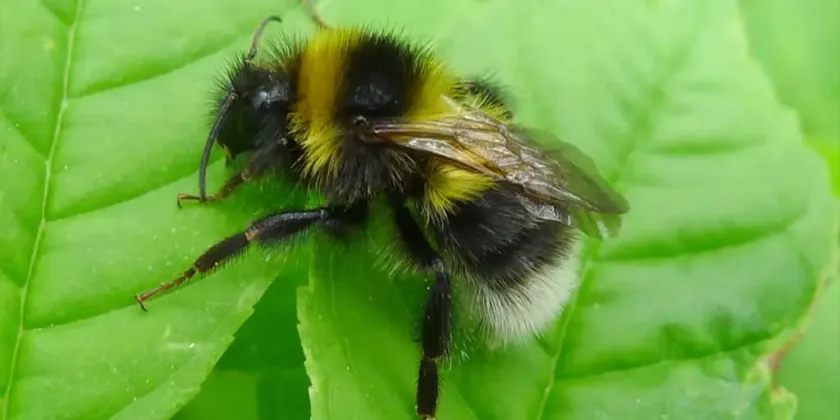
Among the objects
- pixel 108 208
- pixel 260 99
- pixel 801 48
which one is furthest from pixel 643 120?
pixel 801 48

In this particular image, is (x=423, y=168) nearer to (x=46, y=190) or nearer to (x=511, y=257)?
(x=511, y=257)

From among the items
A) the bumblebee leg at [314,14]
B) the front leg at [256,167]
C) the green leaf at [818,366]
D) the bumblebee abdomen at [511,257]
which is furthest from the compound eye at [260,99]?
the green leaf at [818,366]

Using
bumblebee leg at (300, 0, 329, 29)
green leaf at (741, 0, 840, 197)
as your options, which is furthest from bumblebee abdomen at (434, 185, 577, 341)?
green leaf at (741, 0, 840, 197)

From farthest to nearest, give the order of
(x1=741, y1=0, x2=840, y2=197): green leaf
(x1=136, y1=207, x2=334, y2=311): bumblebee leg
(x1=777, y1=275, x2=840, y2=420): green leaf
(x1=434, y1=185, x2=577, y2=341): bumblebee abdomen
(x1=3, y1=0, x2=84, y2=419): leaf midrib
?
(x1=741, y1=0, x2=840, y2=197): green leaf
(x1=777, y1=275, x2=840, y2=420): green leaf
(x1=434, y1=185, x2=577, y2=341): bumblebee abdomen
(x1=136, y1=207, x2=334, y2=311): bumblebee leg
(x1=3, y1=0, x2=84, y2=419): leaf midrib

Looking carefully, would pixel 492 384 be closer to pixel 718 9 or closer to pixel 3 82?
pixel 718 9

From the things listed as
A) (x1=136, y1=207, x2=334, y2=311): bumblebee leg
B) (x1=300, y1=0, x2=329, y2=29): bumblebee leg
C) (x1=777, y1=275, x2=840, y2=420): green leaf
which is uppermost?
(x1=300, y1=0, x2=329, y2=29): bumblebee leg

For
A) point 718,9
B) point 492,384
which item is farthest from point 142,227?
Result: point 718,9

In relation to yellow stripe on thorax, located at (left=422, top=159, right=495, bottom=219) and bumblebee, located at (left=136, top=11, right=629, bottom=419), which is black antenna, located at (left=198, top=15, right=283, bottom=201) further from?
yellow stripe on thorax, located at (left=422, top=159, right=495, bottom=219)
